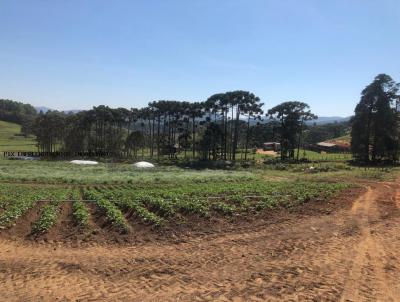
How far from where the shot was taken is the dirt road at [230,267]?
9.37m

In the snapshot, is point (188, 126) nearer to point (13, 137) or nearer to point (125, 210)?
point (125, 210)

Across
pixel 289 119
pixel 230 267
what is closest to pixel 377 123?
pixel 289 119

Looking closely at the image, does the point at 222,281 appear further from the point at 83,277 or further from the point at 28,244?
the point at 28,244

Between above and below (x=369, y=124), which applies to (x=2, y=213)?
below

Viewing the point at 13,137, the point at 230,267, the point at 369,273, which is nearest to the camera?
the point at 369,273

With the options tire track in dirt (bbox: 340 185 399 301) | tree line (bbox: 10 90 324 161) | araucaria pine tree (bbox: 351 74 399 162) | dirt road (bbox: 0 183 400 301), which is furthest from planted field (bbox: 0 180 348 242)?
tree line (bbox: 10 90 324 161)

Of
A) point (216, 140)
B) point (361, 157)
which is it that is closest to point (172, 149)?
point (216, 140)

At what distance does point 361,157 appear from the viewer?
5603 centimetres

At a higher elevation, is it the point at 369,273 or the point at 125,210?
the point at 125,210

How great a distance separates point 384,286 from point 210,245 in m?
5.71

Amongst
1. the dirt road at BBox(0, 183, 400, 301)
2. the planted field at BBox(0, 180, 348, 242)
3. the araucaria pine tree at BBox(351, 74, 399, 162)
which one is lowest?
the dirt road at BBox(0, 183, 400, 301)

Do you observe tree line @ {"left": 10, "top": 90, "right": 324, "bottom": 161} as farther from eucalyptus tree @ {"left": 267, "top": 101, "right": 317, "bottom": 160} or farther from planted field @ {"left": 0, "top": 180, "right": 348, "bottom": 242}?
planted field @ {"left": 0, "top": 180, "right": 348, "bottom": 242}

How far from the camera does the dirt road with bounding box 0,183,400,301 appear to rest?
937 cm

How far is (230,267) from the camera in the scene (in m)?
11.1
